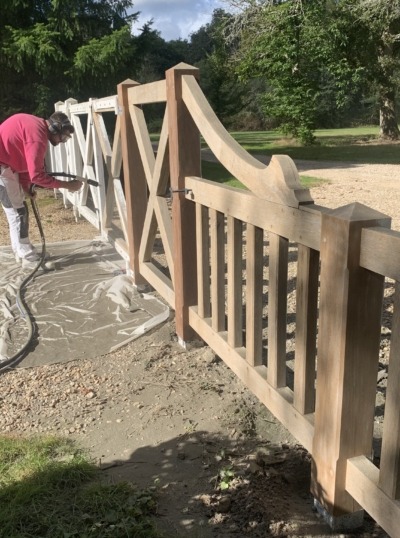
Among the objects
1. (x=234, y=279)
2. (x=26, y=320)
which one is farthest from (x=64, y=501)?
(x=26, y=320)

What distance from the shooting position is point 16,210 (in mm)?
6207

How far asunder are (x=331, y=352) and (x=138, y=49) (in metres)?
11.5

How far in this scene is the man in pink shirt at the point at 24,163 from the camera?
18.2ft

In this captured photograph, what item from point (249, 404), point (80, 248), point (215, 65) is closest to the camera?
point (249, 404)

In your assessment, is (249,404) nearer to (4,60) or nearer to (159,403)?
(159,403)

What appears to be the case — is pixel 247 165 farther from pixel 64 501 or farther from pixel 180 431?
pixel 64 501

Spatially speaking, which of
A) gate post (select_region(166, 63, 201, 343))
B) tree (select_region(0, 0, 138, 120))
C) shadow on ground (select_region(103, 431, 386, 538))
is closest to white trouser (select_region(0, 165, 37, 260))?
gate post (select_region(166, 63, 201, 343))

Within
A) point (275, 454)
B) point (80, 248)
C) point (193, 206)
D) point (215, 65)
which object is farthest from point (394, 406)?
point (215, 65)

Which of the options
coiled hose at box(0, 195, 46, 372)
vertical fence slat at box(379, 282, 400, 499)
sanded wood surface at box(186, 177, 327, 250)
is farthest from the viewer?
coiled hose at box(0, 195, 46, 372)

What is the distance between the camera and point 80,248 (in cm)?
696

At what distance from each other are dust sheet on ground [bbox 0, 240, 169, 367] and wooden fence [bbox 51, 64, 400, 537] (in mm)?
639

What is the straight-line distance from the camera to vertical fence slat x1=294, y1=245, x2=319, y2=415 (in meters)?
2.24

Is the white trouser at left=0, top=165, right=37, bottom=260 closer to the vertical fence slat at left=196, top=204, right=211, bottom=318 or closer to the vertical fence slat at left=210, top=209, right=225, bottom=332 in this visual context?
the vertical fence slat at left=196, top=204, right=211, bottom=318

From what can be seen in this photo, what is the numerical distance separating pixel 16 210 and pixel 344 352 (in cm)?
507
